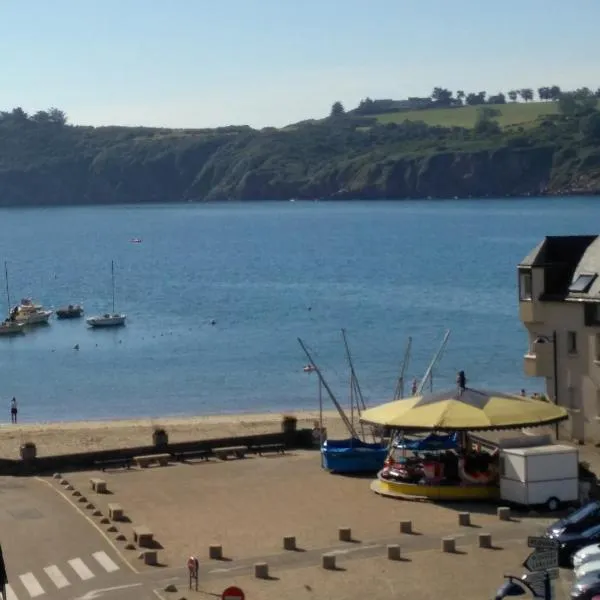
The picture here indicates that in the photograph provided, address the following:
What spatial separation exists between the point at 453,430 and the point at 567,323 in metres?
8.73

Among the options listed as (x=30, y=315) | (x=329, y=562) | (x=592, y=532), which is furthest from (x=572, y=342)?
(x=30, y=315)

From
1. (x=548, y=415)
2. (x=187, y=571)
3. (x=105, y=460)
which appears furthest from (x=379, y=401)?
(x=187, y=571)

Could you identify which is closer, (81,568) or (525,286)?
(81,568)

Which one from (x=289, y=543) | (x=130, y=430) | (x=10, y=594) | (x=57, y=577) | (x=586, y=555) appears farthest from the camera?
(x=130, y=430)

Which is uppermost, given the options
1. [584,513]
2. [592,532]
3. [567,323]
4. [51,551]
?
[567,323]

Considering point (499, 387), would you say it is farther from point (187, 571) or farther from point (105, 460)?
point (187, 571)

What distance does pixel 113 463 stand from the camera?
39.9 metres

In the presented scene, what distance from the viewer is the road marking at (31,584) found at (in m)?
26.4

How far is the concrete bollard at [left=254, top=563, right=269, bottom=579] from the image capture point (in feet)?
88.5

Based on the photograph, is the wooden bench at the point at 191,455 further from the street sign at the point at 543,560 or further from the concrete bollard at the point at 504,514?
the street sign at the point at 543,560

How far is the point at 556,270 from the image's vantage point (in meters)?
41.6

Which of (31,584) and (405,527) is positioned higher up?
(405,527)

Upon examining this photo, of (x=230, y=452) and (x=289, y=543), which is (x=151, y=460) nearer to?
(x=230, y=452)

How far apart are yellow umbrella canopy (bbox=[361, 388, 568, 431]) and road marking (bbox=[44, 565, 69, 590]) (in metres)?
9.37
